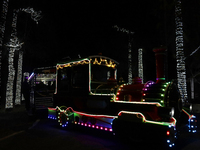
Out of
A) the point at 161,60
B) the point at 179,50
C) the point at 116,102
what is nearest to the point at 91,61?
the point at 116,102

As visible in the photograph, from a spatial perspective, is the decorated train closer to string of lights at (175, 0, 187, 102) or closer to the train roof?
the train roof

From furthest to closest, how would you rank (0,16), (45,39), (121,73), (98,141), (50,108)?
(121,73) < (45,39) < (0,16) < (50,108) < (98,141)

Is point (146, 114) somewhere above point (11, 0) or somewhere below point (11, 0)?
below

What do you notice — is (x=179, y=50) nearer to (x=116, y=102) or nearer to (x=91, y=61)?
(x=91, y=61)

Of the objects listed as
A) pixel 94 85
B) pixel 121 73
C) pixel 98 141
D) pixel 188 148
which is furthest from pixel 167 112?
pixel 121 73

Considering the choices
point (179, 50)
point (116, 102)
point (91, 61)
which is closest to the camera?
point (116, 102)

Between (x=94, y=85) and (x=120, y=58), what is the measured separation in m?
13.0

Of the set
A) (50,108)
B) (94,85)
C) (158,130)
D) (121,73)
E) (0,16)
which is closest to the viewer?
(158,130)

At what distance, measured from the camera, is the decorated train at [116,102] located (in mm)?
5258

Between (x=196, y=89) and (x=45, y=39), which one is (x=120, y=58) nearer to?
(x=45, y=39)

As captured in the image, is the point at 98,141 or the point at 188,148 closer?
the point at 188,148

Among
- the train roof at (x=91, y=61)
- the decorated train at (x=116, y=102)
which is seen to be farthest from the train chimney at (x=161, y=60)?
the train roof at (x=91, y=61)

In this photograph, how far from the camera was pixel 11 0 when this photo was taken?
13672 mm

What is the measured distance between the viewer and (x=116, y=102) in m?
6.19
